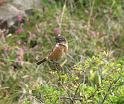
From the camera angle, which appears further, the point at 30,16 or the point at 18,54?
the point at 30,16

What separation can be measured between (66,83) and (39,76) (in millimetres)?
1913

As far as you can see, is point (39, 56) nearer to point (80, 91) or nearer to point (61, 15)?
point (61, 15)

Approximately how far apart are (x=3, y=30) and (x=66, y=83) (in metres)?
2.38

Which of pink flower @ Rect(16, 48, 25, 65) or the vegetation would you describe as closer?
the vegetation

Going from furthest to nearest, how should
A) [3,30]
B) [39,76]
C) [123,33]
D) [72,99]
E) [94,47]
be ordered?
[123,33]
[94,47]
[3,30]
[39,76]
[72,99]

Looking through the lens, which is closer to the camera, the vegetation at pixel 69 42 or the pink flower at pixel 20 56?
the vegetation at pixel 69 42

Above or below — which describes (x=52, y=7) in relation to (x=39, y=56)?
above

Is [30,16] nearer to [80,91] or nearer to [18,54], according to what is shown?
[18,54]

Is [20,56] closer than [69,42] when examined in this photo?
Yes

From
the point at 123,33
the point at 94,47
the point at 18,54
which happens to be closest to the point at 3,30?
the point at 18,54

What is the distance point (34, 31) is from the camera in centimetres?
593

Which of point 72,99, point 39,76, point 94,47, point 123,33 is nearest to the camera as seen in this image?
point 72,99

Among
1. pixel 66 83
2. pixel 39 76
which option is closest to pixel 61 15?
pixel 39 76

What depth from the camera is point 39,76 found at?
5.21 m
